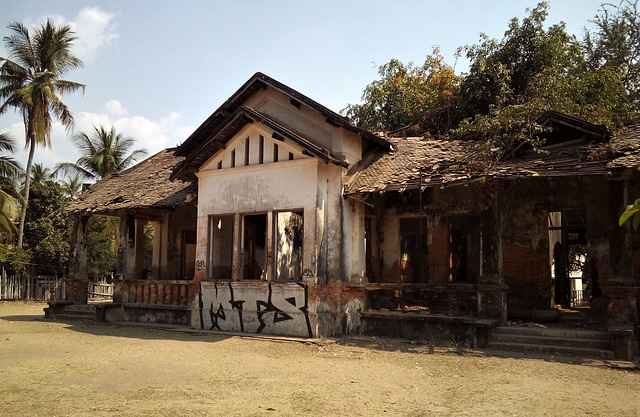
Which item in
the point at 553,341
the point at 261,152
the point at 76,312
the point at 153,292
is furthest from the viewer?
the point at 76,312

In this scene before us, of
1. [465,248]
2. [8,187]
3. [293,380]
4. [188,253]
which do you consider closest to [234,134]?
[188,253]

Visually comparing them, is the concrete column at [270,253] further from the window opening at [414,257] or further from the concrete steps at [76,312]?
the concrete steps at [76,312]

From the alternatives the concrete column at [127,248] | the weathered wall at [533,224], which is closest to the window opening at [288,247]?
the concrete column at [127,248]

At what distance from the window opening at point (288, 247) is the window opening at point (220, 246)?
7.38 feet

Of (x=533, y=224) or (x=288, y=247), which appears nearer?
(x=533, y=224)

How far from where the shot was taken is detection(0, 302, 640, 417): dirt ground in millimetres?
6496

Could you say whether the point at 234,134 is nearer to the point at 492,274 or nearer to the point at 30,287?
the point at 492,274

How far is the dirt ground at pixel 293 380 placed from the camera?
650cm

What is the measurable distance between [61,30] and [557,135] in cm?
2750

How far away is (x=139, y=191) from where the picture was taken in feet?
55.1

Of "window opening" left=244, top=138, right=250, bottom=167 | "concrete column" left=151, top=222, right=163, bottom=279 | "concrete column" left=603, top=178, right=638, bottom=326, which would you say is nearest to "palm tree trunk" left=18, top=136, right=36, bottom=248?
"concrete column" left=151, top=222, right=163, bottom=279

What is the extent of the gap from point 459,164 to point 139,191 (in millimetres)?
10167

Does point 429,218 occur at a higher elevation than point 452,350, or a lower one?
higher

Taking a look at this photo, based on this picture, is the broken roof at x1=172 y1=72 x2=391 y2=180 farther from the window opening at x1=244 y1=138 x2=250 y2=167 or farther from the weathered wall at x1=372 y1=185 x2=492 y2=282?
the weathered wall at x1=372 y1=185 x2=492 y2=282
